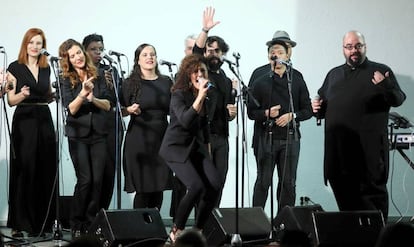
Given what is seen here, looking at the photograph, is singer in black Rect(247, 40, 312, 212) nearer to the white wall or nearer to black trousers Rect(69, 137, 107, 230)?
the white wall

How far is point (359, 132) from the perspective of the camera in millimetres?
7941

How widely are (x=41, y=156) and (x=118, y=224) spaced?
1.60 meters

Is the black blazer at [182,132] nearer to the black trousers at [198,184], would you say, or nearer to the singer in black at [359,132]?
the black trousers at [198,184]

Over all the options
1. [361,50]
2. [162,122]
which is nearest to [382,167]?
[361,50]

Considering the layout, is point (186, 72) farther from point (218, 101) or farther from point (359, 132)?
point (359, 132)

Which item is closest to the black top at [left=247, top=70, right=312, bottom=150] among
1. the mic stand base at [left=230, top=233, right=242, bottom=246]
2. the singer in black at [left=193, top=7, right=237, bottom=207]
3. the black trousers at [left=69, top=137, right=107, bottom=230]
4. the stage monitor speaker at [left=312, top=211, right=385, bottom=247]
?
the singer in black at [left=193, top=7, right=237, bottom=207]

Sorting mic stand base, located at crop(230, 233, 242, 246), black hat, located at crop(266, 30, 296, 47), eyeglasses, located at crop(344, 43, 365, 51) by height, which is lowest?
mic stand base, located at crop(230, 233, 242, 246)

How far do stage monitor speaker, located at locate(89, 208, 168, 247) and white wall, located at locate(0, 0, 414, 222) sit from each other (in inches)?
113

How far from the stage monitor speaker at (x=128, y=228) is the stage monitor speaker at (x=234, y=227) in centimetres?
39

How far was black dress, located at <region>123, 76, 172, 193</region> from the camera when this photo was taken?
8.21 metres

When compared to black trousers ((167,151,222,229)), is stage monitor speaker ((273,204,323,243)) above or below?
below

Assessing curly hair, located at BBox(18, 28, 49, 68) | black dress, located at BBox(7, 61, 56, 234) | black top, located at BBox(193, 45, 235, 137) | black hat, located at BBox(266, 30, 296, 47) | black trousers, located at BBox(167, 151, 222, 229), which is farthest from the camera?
black hat, located at BBox(266, 30, 296, 47)

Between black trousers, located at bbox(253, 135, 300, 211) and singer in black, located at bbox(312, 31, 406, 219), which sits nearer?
singer in black, located at bbox(312, 31, 406, 219)

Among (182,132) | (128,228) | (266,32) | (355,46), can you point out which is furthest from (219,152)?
(266,32)
